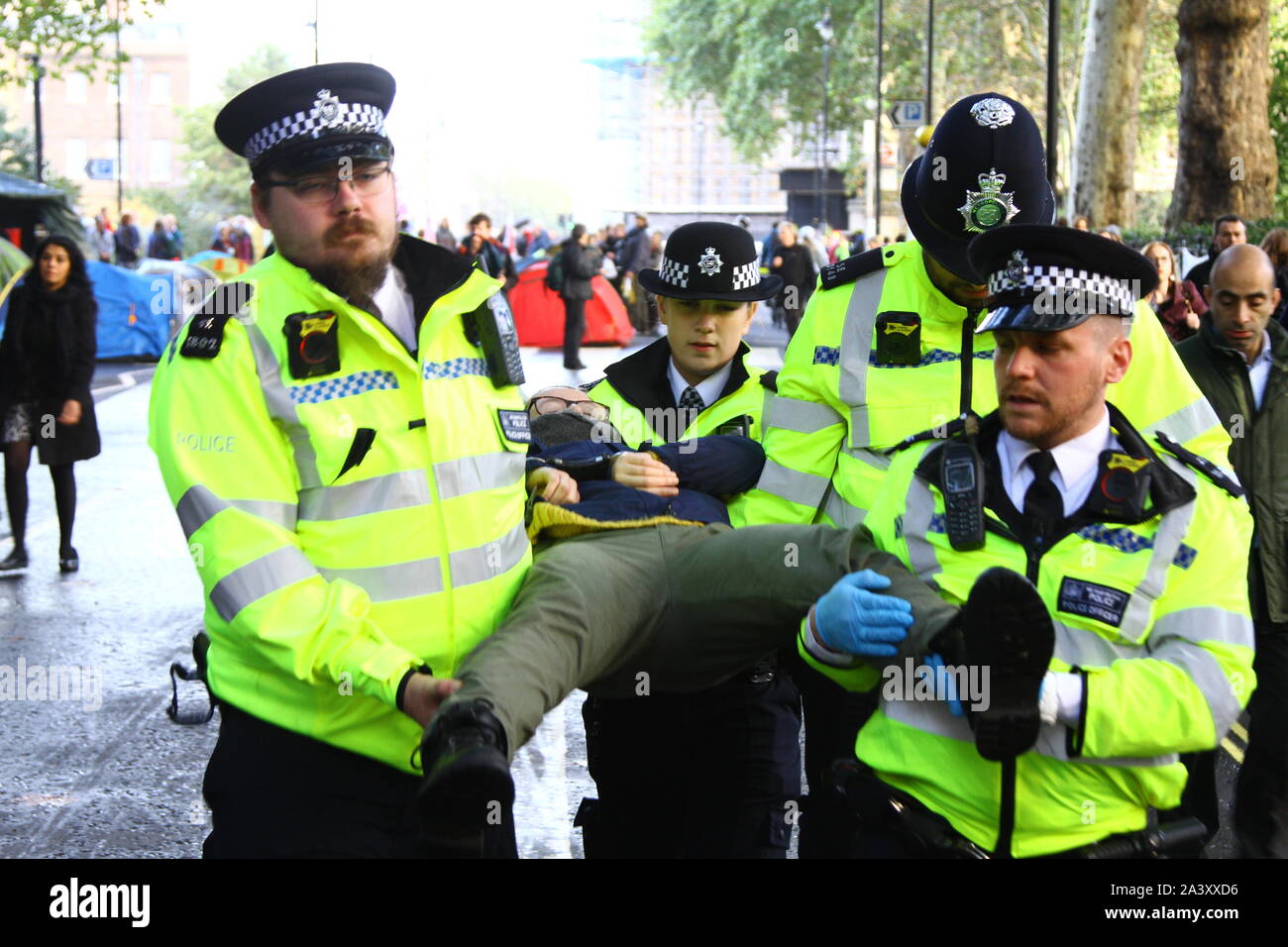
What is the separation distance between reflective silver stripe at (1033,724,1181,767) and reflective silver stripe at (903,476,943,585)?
0.37m

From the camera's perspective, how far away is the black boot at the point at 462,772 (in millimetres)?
2672

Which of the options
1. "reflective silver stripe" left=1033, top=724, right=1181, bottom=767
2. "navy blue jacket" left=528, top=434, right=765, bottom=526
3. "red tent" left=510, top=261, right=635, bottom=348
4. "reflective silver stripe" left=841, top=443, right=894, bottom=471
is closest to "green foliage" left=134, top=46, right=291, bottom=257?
"red tent" left=510, top=261, right=635, bottom=348

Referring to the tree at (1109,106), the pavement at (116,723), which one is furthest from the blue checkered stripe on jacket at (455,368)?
the tree at (1109,106)

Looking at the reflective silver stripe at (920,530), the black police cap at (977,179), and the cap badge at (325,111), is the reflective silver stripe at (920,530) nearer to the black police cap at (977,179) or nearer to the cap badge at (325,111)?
the black police cap at (977,179)

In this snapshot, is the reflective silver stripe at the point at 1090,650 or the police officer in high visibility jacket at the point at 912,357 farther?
the police officer in high visibility jacket at the point at 912,357

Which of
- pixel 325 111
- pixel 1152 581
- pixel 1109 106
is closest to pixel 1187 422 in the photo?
pixel 1152 581

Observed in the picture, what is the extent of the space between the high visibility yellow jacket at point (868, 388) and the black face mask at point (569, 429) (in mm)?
424

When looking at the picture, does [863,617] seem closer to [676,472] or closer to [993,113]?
[676,472]

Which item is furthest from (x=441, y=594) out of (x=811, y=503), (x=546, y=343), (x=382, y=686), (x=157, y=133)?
(x=157, y=133)

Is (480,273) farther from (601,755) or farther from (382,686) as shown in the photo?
(601,755)

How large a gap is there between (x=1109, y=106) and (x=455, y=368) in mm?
27827

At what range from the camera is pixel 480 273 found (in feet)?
11.0

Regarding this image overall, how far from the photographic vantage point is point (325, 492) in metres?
3.05
